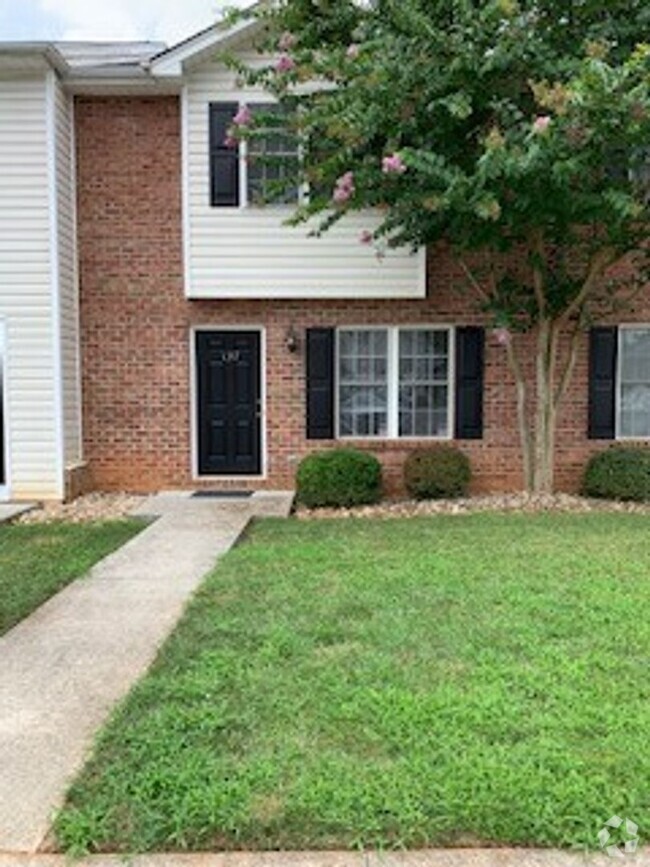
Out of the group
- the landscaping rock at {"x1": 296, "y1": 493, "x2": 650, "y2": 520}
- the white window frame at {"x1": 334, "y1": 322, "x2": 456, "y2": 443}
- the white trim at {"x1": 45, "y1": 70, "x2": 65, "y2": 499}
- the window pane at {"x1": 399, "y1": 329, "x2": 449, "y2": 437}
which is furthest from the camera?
the window pane at {"x1": 399, "y1": 329, "x2": 449, "y2": 437}

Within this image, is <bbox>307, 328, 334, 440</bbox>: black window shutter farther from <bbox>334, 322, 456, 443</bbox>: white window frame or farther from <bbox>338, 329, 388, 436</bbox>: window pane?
<bbox>338, 329, 388, 436</bbox>: window pane

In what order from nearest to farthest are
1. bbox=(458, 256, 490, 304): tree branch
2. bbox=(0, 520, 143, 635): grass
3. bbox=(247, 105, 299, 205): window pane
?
bbox=(0, 520, 143, 635): grass
bbox=(247, 105, 299, 205): window pane
bbox=(458, 256, 490, 304): tree branch

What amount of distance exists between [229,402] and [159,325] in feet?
4.44

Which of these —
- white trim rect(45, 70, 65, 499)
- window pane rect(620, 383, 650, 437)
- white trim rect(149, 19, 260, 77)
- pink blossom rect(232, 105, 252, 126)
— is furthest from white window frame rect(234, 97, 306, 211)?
window pane rect(620, 383, 650, 437)

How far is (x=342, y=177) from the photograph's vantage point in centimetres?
812

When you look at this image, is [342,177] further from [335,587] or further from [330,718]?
[330,718]

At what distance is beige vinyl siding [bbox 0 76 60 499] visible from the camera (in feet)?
30.5

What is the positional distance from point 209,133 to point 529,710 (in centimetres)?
840

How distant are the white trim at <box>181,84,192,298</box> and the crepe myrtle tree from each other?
4.32 ft

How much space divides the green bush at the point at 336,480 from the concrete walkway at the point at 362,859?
22.9 feet

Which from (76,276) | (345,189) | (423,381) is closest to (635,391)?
(423,381)

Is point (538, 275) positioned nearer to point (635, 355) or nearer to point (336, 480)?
point (635, 355)

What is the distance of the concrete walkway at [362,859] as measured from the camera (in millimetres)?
2359

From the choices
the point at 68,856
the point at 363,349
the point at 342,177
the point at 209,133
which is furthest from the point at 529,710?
the point at 209,133
